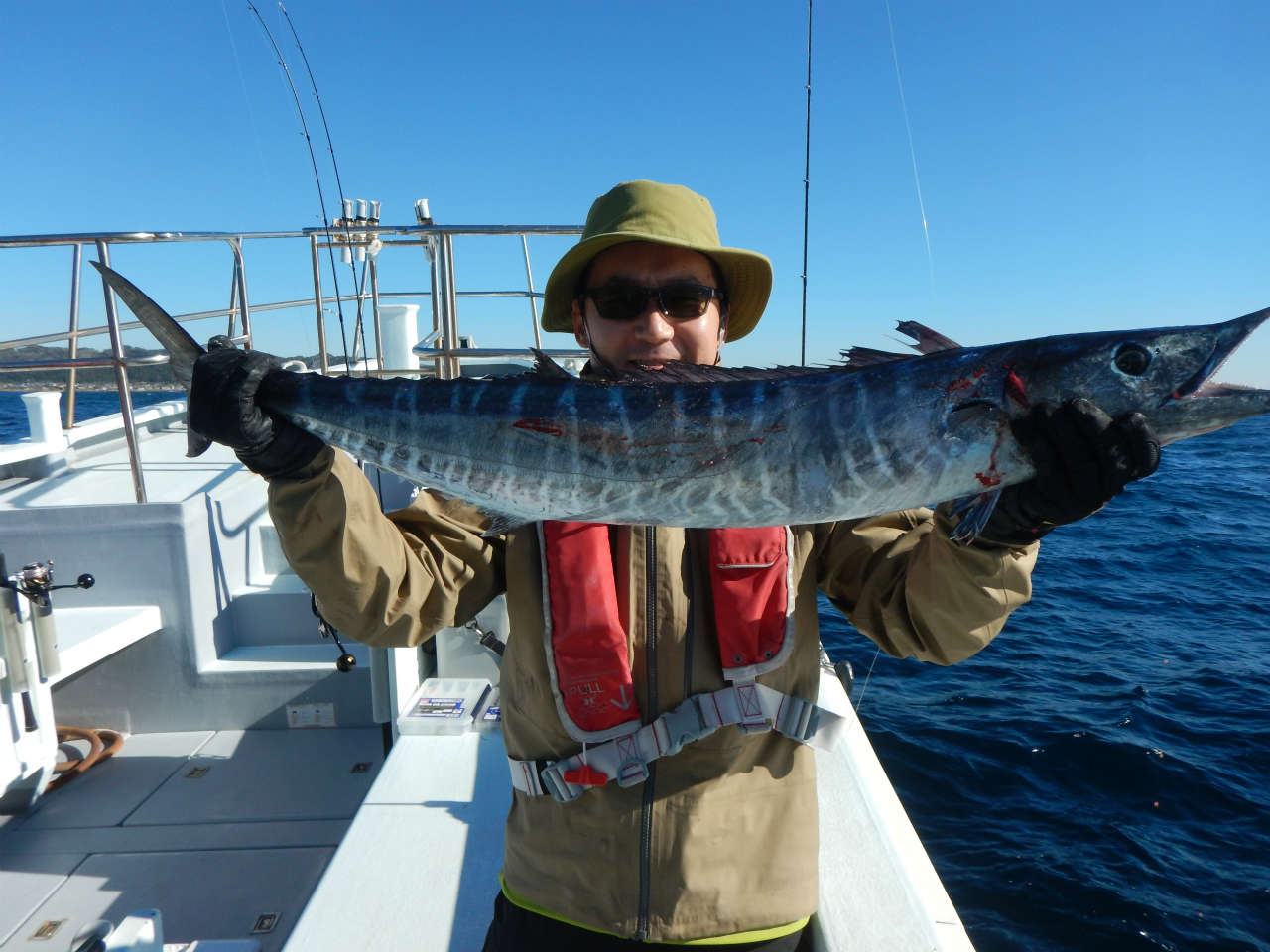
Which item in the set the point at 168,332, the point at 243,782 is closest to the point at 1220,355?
the point at 168,332

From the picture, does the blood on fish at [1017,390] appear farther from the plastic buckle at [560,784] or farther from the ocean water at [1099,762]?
the ocean water at [1099,762]

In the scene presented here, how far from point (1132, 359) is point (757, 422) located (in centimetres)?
93

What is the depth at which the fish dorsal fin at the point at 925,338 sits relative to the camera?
1.99m

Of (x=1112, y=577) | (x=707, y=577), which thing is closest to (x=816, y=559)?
(x=707, y=577)

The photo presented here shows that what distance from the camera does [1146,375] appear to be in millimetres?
1818

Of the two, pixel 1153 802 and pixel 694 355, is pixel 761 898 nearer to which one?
pixel 694 355

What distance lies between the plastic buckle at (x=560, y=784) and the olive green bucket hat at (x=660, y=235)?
60.9 inches

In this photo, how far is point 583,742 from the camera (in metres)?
2.04

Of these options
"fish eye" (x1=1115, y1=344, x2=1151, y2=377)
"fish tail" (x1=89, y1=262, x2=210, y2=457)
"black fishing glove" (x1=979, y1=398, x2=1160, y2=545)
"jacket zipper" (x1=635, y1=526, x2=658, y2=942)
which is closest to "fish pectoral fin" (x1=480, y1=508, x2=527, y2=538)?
"jacket zipper" (x1=635, y1=526, x2=658, y2=942)

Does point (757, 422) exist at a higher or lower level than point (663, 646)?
higher

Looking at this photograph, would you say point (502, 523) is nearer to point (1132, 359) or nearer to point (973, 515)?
point (973, 515)

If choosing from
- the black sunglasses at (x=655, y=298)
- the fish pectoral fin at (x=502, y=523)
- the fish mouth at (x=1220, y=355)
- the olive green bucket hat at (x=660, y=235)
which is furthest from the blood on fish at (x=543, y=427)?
the fish mouth at (x=1220, y=355)

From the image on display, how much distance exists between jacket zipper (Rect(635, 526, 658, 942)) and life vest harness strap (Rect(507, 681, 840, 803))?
6cm

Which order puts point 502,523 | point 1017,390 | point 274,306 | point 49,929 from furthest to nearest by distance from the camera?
point 274,306
point 49,929
point 502,523
point 1017,390
